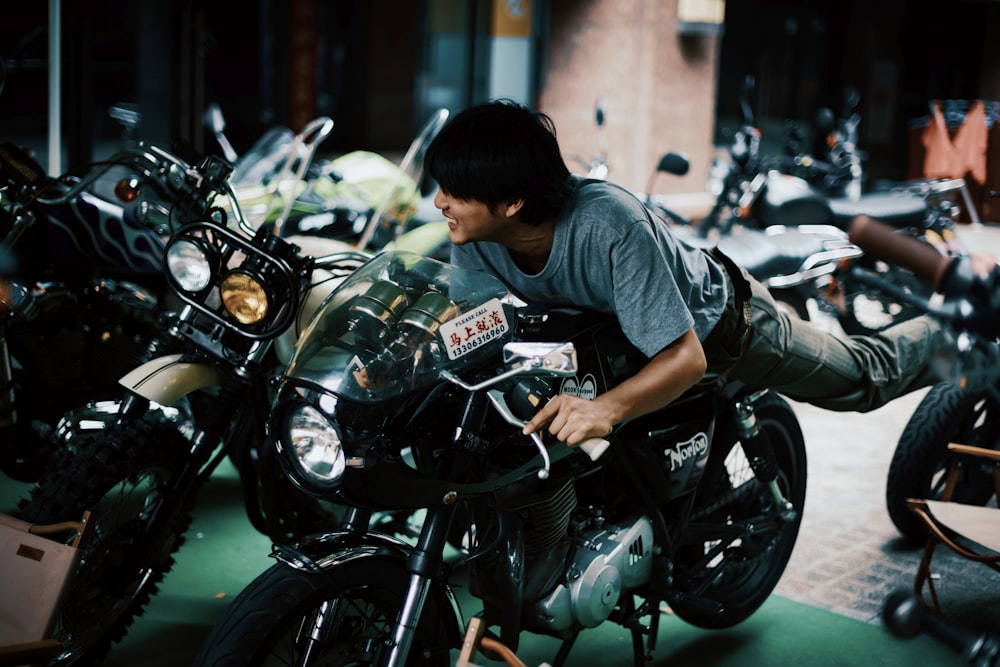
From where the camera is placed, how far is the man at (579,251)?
280 centimetres

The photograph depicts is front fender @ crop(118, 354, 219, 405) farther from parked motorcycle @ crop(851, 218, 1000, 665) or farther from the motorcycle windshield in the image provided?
parked motorcycle @ crop(851, 218, 1000, 665)

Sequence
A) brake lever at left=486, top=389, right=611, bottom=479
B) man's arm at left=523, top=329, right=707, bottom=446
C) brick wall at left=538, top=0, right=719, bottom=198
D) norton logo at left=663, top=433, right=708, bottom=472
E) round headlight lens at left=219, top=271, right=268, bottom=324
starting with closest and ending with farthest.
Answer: brake lever at left=486, top=389, right=611, bottom=479 → man's arm at left=523, top=329, right=707, bottom=446 → round headlight lens at left=219, top=271, right=268, bottom=324 → norton logo at left=663, top=433, right=708, bottom=472 → brick wall at left=538, top=0, right=719, bottom=198

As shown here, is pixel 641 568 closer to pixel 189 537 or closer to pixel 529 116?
pixel 529 116

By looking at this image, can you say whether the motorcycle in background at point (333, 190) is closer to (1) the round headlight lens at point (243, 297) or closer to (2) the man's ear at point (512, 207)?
(1) the round headlight lens at point (243, 297)

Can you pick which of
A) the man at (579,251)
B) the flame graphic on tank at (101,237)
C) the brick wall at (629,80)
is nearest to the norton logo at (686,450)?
the man at (579,251)

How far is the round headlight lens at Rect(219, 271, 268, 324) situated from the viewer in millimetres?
3125

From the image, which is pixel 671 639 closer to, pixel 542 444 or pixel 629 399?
pixel 629 399

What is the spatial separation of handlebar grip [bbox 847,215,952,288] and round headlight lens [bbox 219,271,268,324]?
5.24 feet

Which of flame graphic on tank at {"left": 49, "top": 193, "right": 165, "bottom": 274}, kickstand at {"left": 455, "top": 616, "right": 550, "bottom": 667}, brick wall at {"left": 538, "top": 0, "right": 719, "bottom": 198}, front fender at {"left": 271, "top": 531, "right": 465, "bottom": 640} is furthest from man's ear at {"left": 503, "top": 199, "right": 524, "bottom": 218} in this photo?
brick wall at {"left": 538, "top": 0, "right": 719, "bottom": 198}

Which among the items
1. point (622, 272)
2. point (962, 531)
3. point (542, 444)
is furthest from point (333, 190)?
point (542, 444)

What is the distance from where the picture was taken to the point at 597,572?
3.03 metres

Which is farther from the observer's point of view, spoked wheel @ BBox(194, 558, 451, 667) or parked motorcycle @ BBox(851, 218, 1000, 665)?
spoked wheel @ BBox(194, 558, 451, 667)

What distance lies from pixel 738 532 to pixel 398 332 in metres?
1.63

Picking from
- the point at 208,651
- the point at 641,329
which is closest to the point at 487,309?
the point at 641,329
